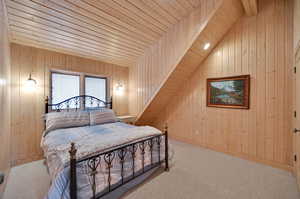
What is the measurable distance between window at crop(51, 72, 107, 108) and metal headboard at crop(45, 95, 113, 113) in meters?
0.08

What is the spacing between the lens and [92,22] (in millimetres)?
2541

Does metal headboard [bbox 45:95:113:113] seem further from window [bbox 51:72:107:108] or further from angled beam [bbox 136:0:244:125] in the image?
angled beam [bbox 136:0:244:125]

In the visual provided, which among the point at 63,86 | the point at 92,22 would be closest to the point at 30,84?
the point at 63,86

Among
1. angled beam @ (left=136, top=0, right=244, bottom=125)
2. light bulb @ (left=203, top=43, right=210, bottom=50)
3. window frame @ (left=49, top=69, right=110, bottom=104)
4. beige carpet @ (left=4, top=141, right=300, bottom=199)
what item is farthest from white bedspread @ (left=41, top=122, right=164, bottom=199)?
light bulb @ (left=203, top=43, right=210, bottom=50)

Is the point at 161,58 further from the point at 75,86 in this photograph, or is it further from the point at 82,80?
the point at 75,86

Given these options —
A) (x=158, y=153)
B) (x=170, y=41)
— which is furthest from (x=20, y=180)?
(x=170, y=41)

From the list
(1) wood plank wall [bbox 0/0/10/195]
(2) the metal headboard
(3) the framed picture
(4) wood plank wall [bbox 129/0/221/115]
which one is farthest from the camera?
(2) the metal headboard

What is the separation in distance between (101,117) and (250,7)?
3.94 m

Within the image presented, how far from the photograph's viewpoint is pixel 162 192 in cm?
192

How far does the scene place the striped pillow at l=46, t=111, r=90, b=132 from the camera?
8.67 feet

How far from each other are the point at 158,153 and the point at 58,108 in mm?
2654

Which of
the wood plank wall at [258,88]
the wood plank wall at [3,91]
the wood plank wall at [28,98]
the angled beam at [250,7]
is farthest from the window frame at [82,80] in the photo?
the angled beam at [250,7]

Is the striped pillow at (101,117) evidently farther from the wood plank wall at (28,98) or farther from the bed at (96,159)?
the wood plank wall at (28,98)

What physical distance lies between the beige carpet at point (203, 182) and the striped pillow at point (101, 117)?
1.26 meters
